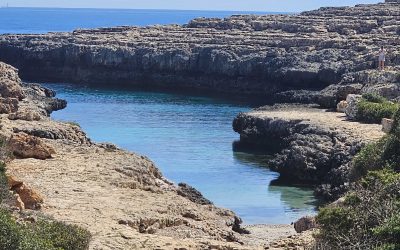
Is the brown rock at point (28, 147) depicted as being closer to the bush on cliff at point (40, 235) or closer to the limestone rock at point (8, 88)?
the bush on cliff at point (40, 235)

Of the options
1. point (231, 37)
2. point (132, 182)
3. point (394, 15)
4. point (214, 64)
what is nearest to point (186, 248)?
point (132, 182)

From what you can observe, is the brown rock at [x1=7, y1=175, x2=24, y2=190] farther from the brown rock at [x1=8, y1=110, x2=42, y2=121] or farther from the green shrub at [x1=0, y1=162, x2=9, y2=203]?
the brown rock at [x1=8, y1=110, x2=42, y2=121]

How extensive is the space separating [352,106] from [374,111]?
358 centimetres

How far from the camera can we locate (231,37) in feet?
275

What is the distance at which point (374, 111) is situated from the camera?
4469 cm

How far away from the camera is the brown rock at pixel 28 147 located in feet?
93.9

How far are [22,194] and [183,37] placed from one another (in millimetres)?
64935

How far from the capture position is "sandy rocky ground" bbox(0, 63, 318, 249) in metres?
21.2

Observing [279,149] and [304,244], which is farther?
[279,149]

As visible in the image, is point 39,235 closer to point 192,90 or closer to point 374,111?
point 374,111

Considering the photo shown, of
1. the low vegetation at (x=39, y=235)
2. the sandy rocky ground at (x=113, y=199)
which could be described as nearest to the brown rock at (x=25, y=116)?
the sandy rocky ground at (x=113, y=199)

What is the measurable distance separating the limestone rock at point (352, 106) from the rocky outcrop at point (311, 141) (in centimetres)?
53

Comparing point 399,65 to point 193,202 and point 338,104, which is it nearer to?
point 338,104

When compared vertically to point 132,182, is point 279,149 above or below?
below
